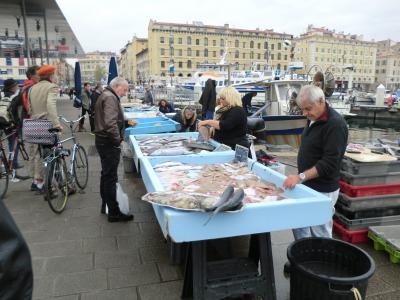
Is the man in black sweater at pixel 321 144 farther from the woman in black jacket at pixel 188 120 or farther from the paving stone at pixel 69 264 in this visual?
the woman in black jacket at pixel 188 120

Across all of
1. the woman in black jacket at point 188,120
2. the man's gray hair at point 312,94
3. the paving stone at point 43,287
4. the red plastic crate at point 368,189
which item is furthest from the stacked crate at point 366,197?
the woman in black jacket at point 188,120

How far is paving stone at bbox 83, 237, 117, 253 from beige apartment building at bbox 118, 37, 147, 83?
11669cm

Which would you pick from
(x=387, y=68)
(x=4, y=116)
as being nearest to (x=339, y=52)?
(x=387, y=68)

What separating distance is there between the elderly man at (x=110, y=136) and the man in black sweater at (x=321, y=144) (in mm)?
2408

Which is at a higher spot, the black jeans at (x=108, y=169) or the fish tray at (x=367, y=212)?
the black jeans at (x=108, y=169)

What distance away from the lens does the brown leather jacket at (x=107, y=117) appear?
14.6 ft

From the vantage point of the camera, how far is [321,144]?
3123 mm

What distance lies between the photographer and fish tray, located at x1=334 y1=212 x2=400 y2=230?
13.4 feet

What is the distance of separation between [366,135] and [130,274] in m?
23.0

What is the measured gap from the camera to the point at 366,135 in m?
23.2

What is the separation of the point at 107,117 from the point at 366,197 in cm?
328

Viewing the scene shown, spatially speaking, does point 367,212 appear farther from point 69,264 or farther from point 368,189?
point 69,264

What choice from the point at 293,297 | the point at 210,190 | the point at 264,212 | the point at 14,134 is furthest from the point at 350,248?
the point at 14,134

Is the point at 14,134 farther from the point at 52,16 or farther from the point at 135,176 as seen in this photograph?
the point at 52,16
